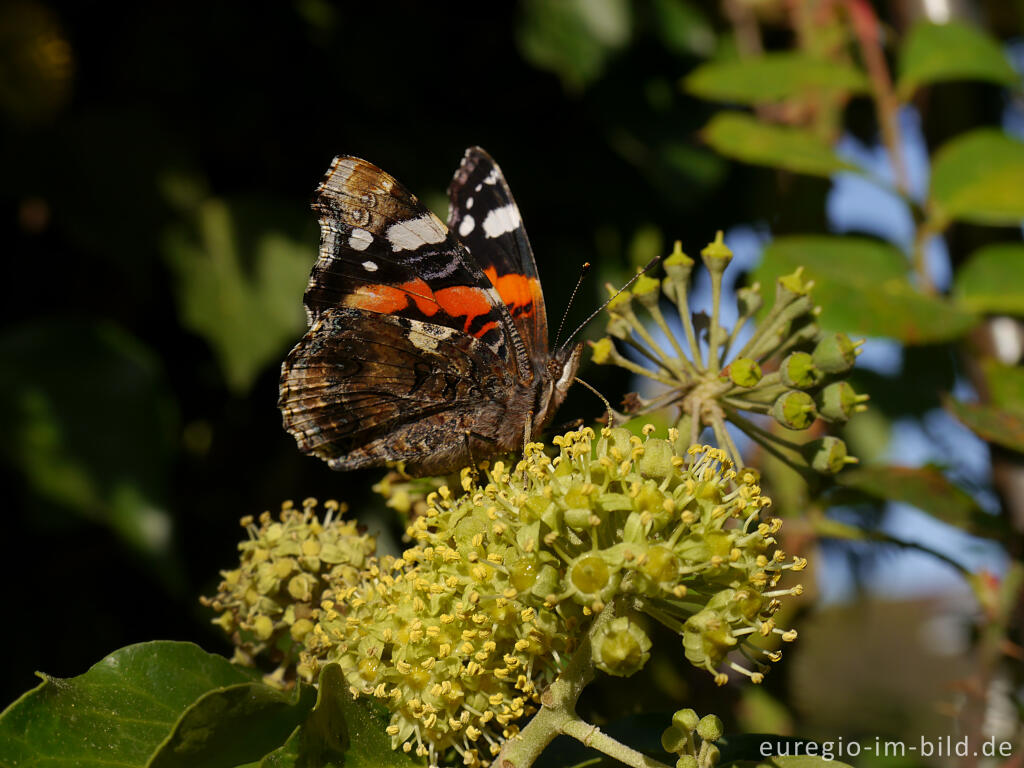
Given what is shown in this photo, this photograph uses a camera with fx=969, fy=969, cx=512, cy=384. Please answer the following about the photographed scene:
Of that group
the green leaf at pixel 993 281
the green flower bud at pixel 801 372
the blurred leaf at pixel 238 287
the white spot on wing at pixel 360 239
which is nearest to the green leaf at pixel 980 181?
the green leaf at pixel 993 281

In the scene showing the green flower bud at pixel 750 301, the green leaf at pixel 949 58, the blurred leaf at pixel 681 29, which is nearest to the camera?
the green flower bud at pixel 750 301

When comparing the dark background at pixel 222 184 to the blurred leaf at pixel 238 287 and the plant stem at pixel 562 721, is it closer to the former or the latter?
the blurred leaf at pixel 238 287

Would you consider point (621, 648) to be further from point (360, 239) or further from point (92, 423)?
point (92, 423)

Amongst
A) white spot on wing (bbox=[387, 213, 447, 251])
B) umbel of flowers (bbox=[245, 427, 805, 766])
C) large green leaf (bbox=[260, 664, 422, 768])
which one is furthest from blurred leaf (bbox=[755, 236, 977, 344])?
large green leaf (bbox=[260, 664, 422, 768])

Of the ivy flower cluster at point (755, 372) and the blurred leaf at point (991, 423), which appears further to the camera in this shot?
A: the blurred leaf at point (991, 423)

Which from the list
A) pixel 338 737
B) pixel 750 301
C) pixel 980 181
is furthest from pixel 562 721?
pixel 980 181

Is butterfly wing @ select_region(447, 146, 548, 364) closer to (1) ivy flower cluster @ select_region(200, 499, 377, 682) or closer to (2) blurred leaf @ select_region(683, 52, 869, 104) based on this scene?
(1) ivy flower cluster @ select_region(200, 499, 377, 682)

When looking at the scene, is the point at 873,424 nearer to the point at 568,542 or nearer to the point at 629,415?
the point at 629,415

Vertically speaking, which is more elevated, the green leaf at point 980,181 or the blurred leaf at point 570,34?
the blurred leaf at point 570,34
